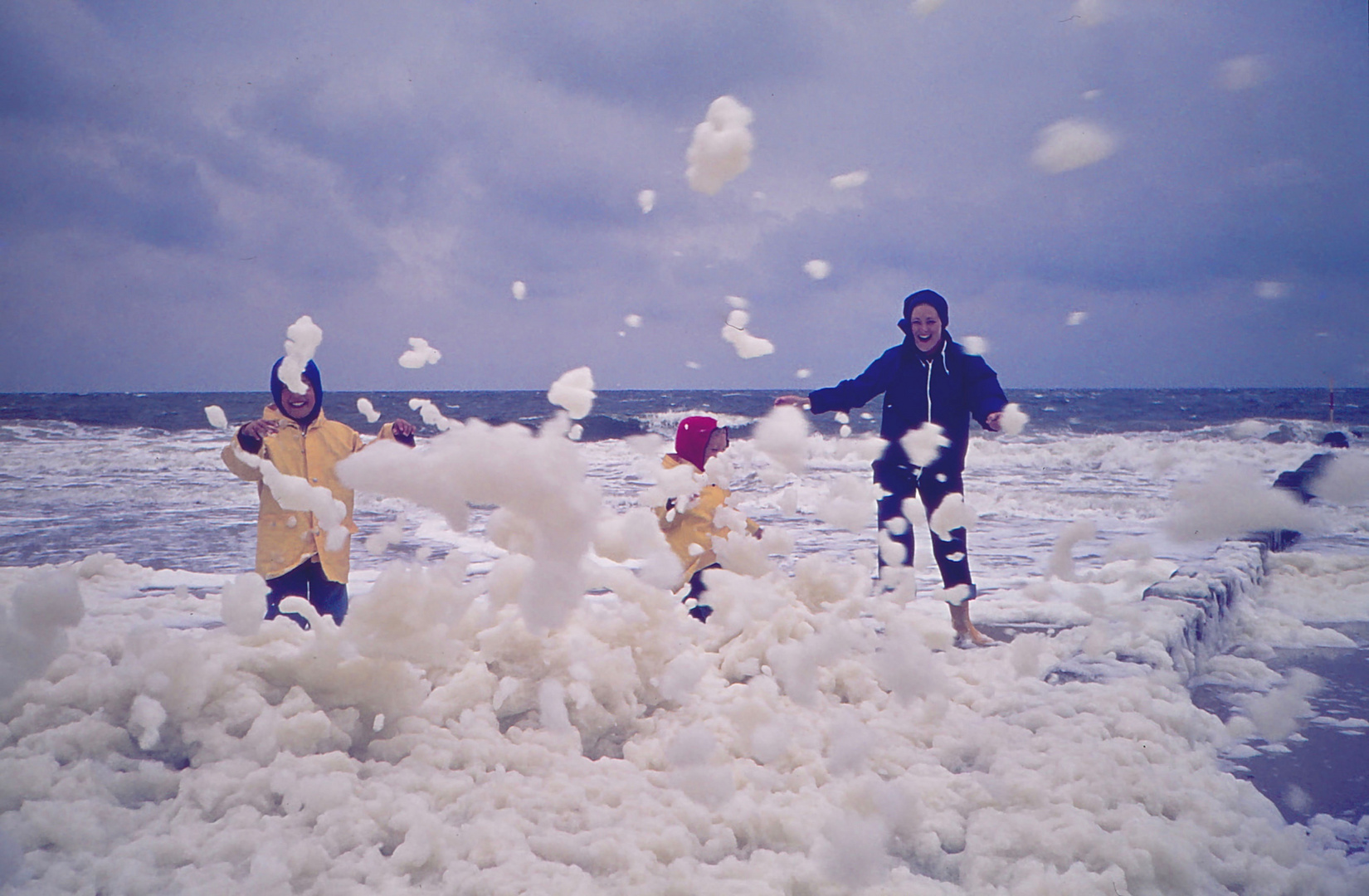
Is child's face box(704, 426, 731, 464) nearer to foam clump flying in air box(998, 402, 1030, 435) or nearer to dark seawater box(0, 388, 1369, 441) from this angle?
foam clump flying in air box(998, 402, 1030, 435)

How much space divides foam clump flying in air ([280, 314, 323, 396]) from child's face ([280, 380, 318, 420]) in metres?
0.18

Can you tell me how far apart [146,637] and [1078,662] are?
3.15 m

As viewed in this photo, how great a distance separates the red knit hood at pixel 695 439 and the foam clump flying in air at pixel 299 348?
63.3 inches

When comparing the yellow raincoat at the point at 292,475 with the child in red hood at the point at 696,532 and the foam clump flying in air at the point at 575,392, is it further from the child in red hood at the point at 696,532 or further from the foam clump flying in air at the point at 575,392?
the child in red hood at the point at 696,532

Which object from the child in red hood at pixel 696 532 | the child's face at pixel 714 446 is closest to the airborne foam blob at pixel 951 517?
the child in red hood at pixel 696 532

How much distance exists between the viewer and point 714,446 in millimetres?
3953

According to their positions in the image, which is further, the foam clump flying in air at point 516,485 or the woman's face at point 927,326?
the woman's face at point 927,326

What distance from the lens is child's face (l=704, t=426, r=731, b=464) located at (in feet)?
13.0

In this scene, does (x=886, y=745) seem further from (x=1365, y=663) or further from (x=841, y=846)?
(x=1365, y=663)

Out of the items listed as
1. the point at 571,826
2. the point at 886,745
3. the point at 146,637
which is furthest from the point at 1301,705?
the point at 146,637

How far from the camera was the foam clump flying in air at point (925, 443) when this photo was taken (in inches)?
148

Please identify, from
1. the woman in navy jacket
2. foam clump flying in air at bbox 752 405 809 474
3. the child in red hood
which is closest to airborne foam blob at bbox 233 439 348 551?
the child in red hood

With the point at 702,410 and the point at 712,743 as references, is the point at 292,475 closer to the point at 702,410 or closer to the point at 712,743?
the point at 712,743

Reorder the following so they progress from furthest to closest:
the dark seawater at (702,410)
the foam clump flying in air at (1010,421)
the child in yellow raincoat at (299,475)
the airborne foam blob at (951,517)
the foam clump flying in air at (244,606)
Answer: the dark seawater at (702,410)
the airborne foam blob at (951,517)
the foam clump flying in air at (1010,421)
the child in yellow raincoat at (299,475)
the foam clump flying in air at (244,606)
